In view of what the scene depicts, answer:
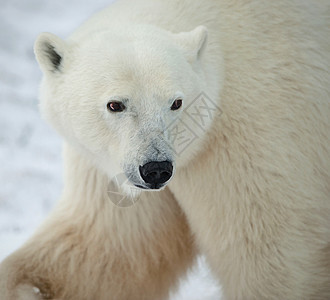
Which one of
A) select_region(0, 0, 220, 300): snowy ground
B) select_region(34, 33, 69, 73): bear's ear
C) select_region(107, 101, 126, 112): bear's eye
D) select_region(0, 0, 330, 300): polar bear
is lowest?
select_region(0, 0, 220, 300): snowy ground

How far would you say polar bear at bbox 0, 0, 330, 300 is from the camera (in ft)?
9.71

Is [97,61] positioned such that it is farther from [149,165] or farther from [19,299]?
[19,299]

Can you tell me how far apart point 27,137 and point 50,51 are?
3097 millimetres

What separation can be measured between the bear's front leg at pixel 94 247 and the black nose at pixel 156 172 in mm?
844

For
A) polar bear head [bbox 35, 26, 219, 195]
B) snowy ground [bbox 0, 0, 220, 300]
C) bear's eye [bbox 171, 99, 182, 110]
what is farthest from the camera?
snowy ground [bbox 0, 0, 220, 300]

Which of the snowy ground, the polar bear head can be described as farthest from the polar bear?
the snowy ground

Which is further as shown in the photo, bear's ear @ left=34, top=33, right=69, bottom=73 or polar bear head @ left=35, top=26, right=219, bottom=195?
bear's ear @ left=34, top=33, right=69, bottom=73

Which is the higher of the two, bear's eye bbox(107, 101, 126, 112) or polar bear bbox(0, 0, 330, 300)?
bear's eye bbox(107, 101, 126, 112)

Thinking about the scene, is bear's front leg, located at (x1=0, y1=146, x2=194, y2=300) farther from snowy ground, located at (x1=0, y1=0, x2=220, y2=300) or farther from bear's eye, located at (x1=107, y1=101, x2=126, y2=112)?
bear's eye, located at (x1=107, y1=101, x2=126, y2=112)

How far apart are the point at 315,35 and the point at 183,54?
826 millimetres

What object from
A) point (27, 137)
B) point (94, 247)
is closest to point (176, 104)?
point (94, 247)

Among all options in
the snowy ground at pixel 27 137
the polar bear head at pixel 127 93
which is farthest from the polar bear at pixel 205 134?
the snowy ground at pixel 27 137

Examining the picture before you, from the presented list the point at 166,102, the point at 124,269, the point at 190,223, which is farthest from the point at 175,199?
the point at 166,102

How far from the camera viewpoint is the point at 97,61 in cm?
300
